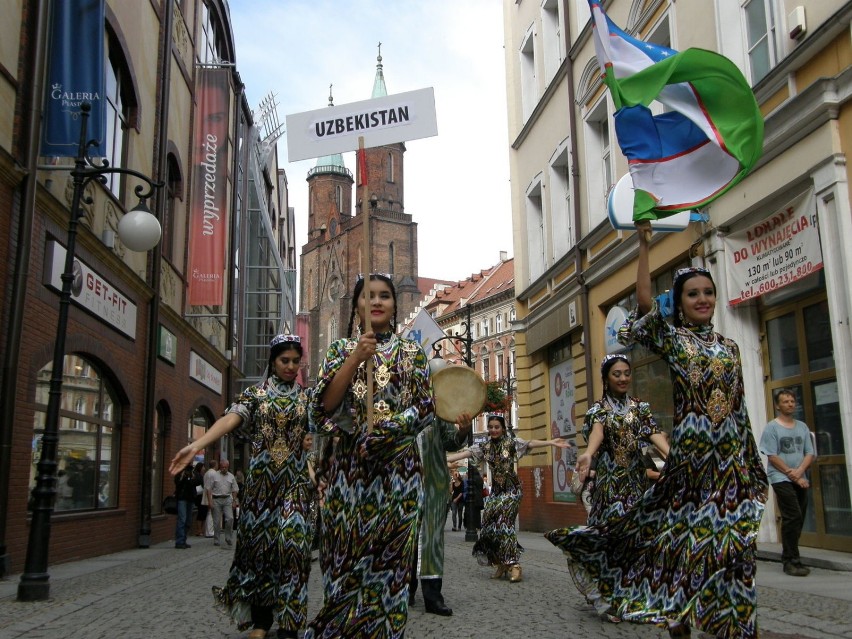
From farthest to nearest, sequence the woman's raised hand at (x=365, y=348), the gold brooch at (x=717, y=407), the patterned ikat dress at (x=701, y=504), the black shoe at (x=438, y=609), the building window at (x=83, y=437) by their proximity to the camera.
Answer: the building window at (x=83, y=437) → the black shoe at (x=438, y=609) → the gold brooch at (x=717, y=407) → the patterned ikat dress at (x=701, y=504) → the woman's raised hand at (x=365, y=348)

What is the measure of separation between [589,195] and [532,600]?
38.5 feet

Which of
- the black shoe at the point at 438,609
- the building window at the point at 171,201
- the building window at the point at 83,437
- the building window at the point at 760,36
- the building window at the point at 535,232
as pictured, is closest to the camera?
the black shoe at the point at 438,609

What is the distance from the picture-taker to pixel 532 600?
25.2 feet

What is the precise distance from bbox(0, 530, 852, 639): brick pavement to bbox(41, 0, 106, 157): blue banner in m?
5.56

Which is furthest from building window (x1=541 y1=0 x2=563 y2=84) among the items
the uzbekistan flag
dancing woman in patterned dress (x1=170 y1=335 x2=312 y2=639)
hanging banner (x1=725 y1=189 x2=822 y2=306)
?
dancing woman in patterned dress (x1=170 y1=335 x2=312 y2=639)

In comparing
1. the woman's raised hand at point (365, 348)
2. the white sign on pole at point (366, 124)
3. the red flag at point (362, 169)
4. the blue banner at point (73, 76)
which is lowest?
the woman's raised hand at point (365, 348)

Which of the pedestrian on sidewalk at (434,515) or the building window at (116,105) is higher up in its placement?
the building window at (116,105)

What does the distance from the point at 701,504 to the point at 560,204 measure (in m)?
16.6

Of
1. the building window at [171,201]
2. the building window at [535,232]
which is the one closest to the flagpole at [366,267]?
the building window at [171,201]

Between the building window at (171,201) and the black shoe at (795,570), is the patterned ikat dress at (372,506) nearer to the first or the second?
the black shoe at (795,570)

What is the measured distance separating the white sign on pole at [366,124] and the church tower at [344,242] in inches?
3793

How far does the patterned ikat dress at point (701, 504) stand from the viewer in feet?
14.0

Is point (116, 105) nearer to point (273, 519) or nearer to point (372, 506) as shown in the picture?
point (273, 519)

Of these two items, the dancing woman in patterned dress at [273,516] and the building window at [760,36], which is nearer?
the dancing woman in patterned dress at [273,516]
